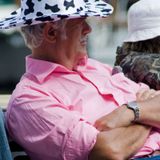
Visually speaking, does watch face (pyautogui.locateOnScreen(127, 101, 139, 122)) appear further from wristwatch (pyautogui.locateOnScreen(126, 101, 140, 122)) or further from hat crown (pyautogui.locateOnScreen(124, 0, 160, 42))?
hat crown (pyautogui.locateOnScreen(124, 0, 160, 42))

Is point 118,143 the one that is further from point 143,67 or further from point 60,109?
point 143,67

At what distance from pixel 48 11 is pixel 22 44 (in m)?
3.35

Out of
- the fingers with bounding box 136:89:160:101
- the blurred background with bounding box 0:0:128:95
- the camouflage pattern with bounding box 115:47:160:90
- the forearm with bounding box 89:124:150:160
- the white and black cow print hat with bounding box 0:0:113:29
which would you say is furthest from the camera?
the blurred background with bounding box 0:0:128:95

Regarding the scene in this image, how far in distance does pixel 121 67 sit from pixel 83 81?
0.45 meters

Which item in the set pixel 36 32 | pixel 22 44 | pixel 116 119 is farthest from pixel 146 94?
pixel 22 44

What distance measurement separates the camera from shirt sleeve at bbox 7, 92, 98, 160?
2008 mm

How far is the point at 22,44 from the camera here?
5.46m

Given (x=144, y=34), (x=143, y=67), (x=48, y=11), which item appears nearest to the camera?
(x=48, y=11)

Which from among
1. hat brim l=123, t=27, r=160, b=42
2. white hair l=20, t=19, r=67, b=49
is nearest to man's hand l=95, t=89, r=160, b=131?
white hair l=20, t=19, r=67, b=49

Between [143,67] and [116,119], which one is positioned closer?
[116,119]

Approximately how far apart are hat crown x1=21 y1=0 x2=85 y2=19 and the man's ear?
0.23ft

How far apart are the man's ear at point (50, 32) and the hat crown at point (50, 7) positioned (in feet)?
0.23

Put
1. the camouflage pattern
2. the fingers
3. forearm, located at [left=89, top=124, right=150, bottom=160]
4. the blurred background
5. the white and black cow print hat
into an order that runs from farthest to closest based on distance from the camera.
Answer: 1. the blurred background
2. the camouflage pattern
3. the fingers
4. the white and black cow print hat
5. forearm, located at [left=89, top=124, right=150, bottom=160]

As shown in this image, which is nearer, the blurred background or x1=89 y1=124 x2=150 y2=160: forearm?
x1=89 y1=124 x2=150 y2=160: forearm
